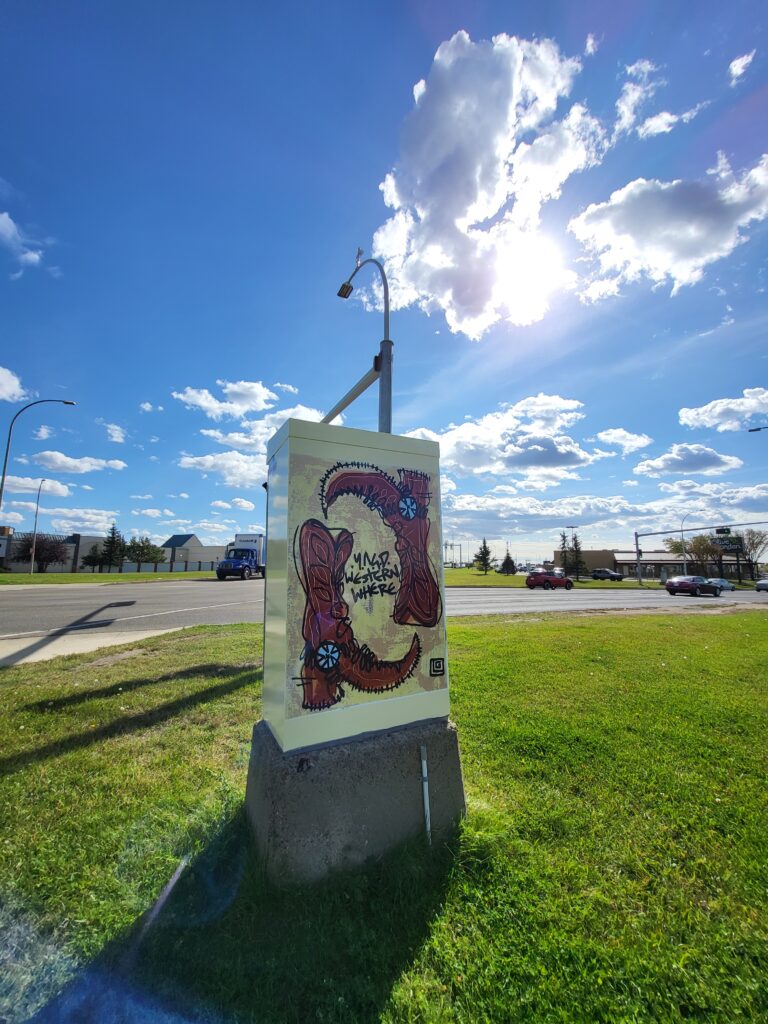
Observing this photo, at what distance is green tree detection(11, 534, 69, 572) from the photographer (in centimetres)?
5516

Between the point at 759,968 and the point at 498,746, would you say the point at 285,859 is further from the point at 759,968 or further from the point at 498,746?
the point at 498,746

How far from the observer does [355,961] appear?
73.1 inches

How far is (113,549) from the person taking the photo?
59.8 metres

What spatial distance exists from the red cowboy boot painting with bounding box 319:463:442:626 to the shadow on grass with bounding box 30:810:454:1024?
4.52 feet

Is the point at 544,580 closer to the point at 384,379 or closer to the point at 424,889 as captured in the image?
the point at 384,379

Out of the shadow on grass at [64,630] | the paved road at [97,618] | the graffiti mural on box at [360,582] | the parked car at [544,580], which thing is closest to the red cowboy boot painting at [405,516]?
the graffiti mural on box at [360,582]

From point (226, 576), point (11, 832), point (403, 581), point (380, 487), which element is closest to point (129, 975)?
point (11, 832)

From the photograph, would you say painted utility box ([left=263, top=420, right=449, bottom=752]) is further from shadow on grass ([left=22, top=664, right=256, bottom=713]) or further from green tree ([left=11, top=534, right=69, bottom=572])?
green tree ([left=11, top=534, right=69, bottom=572])

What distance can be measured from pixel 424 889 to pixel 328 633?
1392 mm

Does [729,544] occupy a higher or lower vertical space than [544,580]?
higher


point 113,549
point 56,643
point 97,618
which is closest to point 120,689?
point 56,643

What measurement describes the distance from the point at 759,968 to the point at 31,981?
302cm

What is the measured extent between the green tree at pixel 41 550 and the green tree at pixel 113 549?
4.78 meters

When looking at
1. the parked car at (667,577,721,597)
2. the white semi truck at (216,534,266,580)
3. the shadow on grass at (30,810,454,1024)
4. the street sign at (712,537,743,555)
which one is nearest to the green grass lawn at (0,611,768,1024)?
the shadow on grass at (30,810,454,1024)
